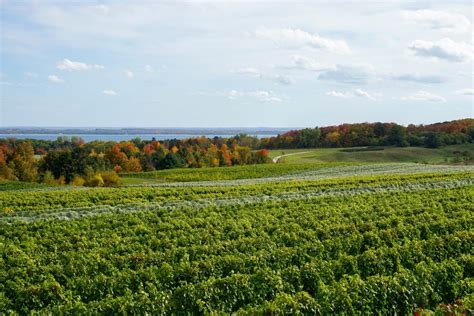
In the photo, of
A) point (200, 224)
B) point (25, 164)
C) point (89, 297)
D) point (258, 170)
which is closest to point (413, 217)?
point (200, 224)

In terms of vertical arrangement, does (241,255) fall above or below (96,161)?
above

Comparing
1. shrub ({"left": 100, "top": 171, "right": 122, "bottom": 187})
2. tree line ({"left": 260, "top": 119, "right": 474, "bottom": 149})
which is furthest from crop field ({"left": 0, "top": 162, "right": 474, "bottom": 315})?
tree line ({"left": 260, "top": 119, "right": 474, "bottom": 149})

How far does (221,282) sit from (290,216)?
11861 mm

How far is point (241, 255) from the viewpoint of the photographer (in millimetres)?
16391

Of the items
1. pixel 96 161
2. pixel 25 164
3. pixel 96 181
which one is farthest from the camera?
pixel 25 164

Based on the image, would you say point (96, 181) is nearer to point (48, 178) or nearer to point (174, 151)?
point (48, 178)

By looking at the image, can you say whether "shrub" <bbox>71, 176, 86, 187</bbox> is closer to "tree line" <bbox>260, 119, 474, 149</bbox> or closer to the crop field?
the crop field

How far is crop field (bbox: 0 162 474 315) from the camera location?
41.4 ft

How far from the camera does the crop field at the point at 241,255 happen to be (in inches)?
496

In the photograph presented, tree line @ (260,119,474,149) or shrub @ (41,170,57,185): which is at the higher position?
tree line @ (260,119,474,149)

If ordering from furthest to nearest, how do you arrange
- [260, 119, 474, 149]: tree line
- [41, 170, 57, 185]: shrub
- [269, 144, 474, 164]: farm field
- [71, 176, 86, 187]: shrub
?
1. [260, 119, 474, 149]: tree line
2. [269, 144, 474, 164]: farm field
3. [41, 170, 57, 185]: shrub
4. [71, 176, 86, 187]: shrub

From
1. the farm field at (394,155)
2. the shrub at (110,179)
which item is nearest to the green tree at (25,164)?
the shrub at (110,179)

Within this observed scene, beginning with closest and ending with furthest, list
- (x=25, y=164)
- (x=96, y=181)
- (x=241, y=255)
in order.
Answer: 1. (x=241, y=255)
2. (x=96, y=181)
3. (x=25, y=164)

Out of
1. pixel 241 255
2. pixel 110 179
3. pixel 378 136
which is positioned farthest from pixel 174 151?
pixel 241 255
